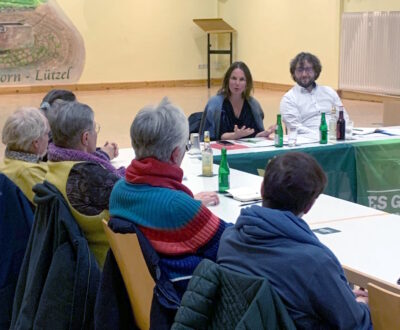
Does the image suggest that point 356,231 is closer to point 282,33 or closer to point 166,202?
point 166,202

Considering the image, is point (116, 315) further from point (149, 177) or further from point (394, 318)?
point (394, 318)

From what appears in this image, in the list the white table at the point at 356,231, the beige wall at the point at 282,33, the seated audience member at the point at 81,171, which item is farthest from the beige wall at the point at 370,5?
the seated audience member at the point at 81,171

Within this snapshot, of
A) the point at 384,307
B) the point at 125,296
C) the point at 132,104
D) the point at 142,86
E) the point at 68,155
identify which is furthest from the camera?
the point at 142,86

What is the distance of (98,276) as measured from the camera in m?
2.62

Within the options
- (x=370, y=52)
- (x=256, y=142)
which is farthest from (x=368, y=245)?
(x=370, y=52)

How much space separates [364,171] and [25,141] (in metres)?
2.49

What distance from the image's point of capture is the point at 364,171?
16.0 ft

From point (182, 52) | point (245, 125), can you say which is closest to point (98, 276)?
point (245, 125)

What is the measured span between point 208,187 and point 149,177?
135cm

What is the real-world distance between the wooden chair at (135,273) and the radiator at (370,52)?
10073 mm

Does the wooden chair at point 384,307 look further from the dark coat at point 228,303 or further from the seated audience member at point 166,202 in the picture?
the seated audience member at point 166,202

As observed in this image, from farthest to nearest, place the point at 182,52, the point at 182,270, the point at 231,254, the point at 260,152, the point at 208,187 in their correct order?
the point at 182,52 → the point at 260,152 → the point at 208,187 → the point at 182,270 → the point at 231,254

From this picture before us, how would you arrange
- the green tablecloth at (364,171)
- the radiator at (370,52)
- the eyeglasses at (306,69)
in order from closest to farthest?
the green tablecloth at (364,171)
the eyeglasses at (306,69)
the radiator at (370,52)

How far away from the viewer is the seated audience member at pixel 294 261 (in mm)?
1789
